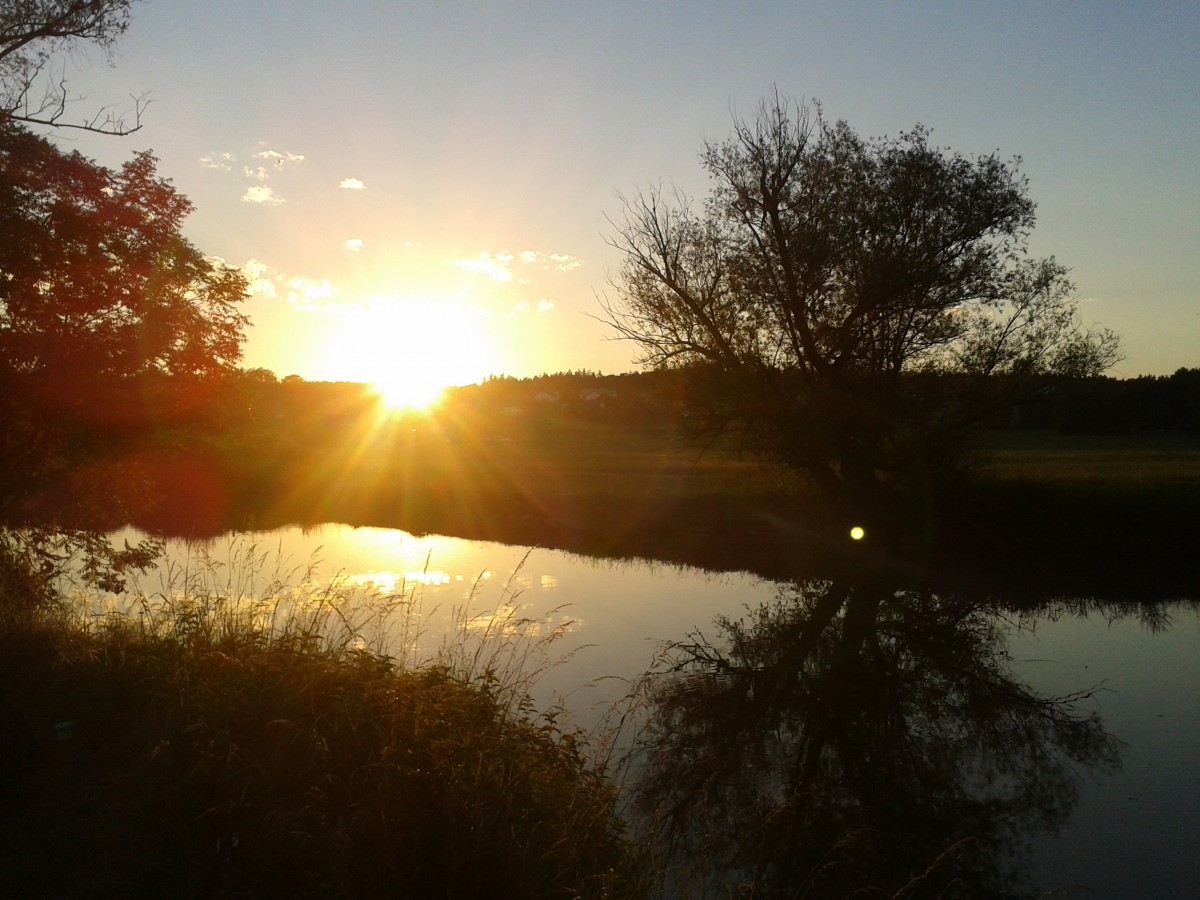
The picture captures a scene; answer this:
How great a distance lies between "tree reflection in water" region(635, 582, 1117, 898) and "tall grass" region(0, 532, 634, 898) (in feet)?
3.30

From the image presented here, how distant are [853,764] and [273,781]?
542 centimetres

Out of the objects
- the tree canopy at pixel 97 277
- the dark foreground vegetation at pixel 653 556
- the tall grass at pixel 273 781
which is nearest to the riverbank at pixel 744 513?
the dark foreground vegetation at pixel 653 556

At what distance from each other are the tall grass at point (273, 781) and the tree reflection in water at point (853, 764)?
1007 millimetres

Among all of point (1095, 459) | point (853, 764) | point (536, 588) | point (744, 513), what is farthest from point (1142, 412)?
point (853, 764)

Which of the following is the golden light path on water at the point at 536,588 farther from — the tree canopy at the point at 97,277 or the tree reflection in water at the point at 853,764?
the tree canopy at the point at 97,277

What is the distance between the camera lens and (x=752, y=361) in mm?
23000

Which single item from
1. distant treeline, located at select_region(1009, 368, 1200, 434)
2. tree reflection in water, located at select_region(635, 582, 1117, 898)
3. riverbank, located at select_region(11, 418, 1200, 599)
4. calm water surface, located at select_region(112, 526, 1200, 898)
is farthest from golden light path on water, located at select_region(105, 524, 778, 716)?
distant treeline, located at select_region(1009, 368, 1200, 434)

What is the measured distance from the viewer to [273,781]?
549 cm

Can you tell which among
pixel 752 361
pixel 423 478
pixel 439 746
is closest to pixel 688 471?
pixel 423 478

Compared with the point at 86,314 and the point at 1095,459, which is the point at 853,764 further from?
the point at 1095,459

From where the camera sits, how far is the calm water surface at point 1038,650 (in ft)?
23.3

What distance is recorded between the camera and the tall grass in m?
4.82

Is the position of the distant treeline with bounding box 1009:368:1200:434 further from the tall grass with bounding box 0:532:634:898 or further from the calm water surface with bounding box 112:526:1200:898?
the tall grass with bounding box 0:532:634:898

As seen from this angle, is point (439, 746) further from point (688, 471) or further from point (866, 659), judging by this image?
point (688, 471)
